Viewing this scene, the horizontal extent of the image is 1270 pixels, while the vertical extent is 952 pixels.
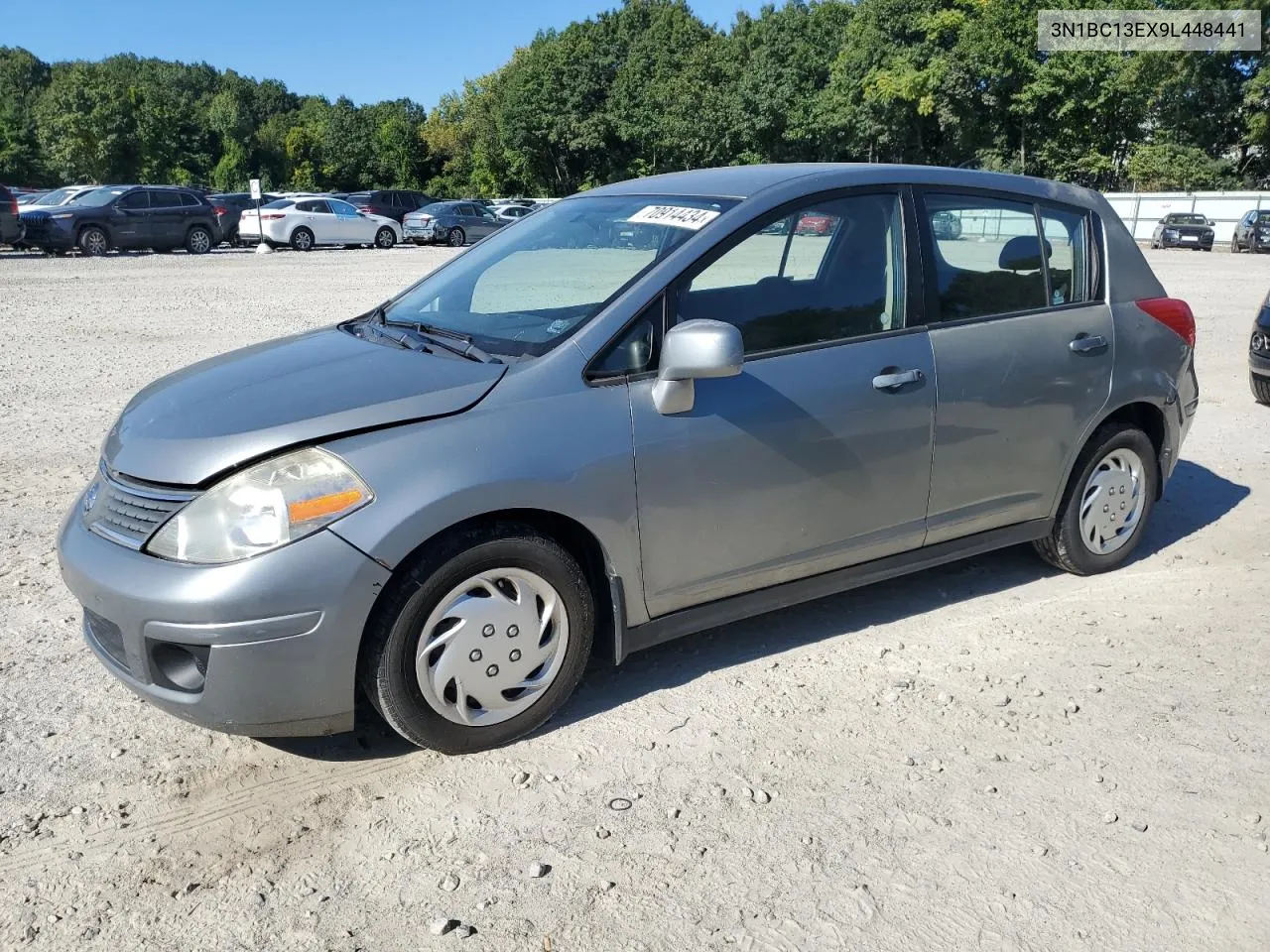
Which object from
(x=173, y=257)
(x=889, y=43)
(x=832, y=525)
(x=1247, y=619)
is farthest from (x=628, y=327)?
(x=889, y=43)

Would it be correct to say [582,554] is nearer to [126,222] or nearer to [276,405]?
[276,405]

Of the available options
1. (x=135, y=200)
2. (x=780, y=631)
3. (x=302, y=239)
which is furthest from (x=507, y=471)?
(x=302, y=239)

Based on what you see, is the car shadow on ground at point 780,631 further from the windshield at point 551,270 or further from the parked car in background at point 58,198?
the parked car in background at point 58,198

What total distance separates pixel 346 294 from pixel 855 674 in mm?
14410

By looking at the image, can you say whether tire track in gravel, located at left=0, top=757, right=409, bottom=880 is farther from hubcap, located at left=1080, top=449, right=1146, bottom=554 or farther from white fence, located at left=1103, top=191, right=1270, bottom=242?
white fence, located at left=1103, top=191, right=1270, bottom=242

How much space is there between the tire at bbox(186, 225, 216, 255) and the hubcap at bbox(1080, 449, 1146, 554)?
26981 millimetres

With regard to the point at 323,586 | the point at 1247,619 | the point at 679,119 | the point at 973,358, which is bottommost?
the point at 1247,619

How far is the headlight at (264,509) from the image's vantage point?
296 cm

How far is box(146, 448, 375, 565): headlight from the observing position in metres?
2.96

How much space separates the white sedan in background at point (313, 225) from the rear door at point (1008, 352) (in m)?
29.2

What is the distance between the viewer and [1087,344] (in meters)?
4.59

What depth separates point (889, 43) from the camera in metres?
61.5

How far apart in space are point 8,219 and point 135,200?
3096 millimetres

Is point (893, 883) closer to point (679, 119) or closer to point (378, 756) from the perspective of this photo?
point (378, 756)
